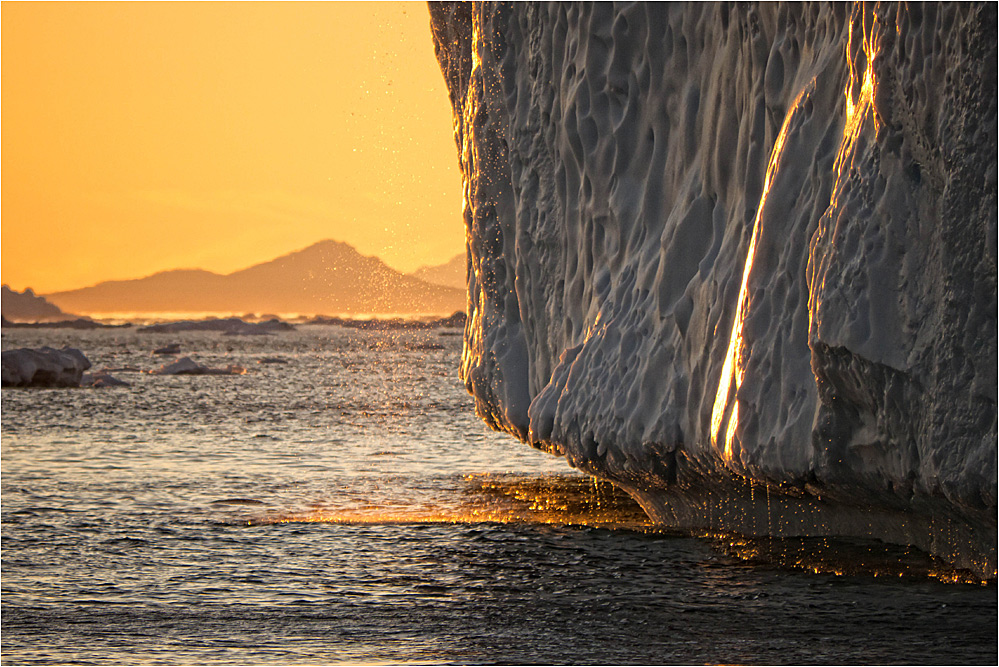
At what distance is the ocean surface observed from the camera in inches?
248

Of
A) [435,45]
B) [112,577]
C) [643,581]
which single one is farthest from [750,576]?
[435,45]

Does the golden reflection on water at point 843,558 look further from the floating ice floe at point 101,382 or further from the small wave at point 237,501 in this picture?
the floating ice floe at point 101,382

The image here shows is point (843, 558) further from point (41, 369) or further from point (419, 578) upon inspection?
point (41, 369)

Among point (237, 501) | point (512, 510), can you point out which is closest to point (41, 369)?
point (237, 501)

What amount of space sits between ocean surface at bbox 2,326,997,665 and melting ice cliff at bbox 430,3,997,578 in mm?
569

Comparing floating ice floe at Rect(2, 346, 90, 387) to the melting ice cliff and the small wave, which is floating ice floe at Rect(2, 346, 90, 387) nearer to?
the small wave

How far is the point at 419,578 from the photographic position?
8094 mm

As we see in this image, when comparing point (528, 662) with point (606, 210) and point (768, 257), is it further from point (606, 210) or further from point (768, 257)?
point (606, 210)

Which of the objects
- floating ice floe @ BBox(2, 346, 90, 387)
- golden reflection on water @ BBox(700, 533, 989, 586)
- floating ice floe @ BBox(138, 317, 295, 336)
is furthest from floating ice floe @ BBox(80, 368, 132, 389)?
floating ice floe @ BBox(138, 317, 295, 336)

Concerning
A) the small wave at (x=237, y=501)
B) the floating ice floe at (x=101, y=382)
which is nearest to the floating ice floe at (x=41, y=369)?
the floating ice floe at (x=101, y=382)

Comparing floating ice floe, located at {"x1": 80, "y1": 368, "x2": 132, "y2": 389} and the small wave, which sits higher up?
the small wave

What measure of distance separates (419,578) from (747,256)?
288 cm

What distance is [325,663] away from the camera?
6008 mm

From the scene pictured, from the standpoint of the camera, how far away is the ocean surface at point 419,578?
20.7ft
